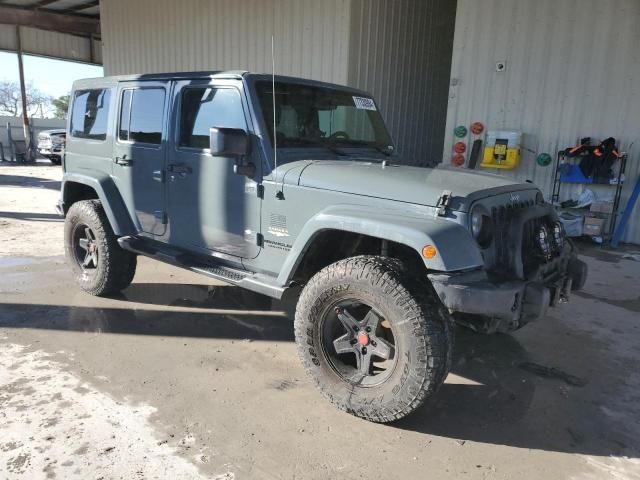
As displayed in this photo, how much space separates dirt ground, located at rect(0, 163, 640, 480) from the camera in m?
2.43

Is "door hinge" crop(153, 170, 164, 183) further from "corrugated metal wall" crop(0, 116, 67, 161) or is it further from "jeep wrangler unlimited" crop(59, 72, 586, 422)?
"corrugated metal wall" crop(0, 116, 67, 161)

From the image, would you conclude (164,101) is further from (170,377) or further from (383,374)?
(383,374)

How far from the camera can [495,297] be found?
95.5 inches

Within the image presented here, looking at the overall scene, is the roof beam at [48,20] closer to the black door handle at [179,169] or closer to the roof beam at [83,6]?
the roof beam at [83,6]

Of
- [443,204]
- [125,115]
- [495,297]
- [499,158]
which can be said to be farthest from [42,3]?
[495,297]

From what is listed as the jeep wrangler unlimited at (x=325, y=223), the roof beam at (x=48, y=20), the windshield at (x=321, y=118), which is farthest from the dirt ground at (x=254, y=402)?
the roof beam at (x=48, y=20)

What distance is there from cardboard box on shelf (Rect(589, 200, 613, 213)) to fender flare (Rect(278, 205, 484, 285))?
592 centimetres

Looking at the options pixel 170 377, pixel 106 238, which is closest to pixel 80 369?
pixel 170 377

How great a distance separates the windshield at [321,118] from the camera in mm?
3400

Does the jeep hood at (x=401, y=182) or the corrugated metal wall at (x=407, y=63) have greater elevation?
the corrugated metal wall at (x=407, y=63)

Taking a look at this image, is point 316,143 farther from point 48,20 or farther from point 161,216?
point 48,20

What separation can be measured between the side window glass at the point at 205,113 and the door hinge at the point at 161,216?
0.59 meters

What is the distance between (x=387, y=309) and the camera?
2.59 meters

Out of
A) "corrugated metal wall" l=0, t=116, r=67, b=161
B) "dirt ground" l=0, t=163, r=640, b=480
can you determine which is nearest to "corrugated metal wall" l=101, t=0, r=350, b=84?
"dirt ground" l=0, t=163, r=640, b=480
